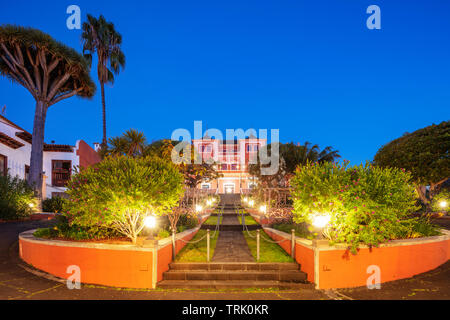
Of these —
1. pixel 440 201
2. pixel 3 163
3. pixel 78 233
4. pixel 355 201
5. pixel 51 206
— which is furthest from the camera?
pixel 3 163

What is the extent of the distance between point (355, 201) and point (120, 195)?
677 cm

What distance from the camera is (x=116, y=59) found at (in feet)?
100

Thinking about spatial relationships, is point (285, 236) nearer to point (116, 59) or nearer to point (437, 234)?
point (437, 234)

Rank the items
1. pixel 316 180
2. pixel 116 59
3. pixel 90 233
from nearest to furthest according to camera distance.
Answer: pixel 316 180 → pixel 90 233 → pixel 116 59

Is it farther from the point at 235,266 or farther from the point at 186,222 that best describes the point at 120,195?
the point at 186,222

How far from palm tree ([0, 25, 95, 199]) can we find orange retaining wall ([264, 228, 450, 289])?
21765 mm

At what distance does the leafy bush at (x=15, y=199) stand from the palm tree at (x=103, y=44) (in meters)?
8.59

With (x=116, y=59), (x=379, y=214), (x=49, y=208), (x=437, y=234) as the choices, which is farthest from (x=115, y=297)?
(x=116, y=59)

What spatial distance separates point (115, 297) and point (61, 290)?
156 centimetres

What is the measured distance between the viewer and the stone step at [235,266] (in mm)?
9039

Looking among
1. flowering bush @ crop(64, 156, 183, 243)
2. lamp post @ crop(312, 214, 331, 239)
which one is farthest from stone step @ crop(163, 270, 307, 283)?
flowering bush @ crop(64, 156, 183, 243)

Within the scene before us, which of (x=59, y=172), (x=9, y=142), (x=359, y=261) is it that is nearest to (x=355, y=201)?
(x=359, y=261)

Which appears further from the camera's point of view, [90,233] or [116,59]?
[116,59]

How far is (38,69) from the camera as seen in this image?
74.4 feet
